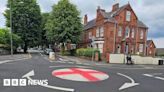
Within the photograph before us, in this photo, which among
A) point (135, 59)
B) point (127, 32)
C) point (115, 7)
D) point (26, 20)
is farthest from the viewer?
point (26, 20)

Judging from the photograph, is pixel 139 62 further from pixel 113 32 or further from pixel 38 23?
pixel 38 23

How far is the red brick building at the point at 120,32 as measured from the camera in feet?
112

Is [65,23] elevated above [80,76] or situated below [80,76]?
above

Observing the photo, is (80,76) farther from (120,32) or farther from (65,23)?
(120,32)

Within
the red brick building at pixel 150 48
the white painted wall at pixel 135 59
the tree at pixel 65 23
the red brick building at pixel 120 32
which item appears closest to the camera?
the white painted wall at pixel 135 59

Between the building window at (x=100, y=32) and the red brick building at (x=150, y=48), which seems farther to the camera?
the red brick building at (x=150, y=48)

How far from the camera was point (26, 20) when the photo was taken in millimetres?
43469

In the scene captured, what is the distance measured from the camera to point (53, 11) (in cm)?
3769

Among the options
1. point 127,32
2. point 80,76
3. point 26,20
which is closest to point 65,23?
point 127,32

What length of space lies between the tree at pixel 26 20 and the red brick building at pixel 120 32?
16187mm

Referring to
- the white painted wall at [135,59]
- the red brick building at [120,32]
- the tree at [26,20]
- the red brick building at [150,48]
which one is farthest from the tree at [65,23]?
the red brick building at [150,48]

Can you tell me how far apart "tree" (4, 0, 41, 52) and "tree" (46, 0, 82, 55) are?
8814 millimetres

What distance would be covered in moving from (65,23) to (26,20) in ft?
43.2

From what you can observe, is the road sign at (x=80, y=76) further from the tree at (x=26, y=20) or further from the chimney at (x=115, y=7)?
the tree at (x=26, y=20)
